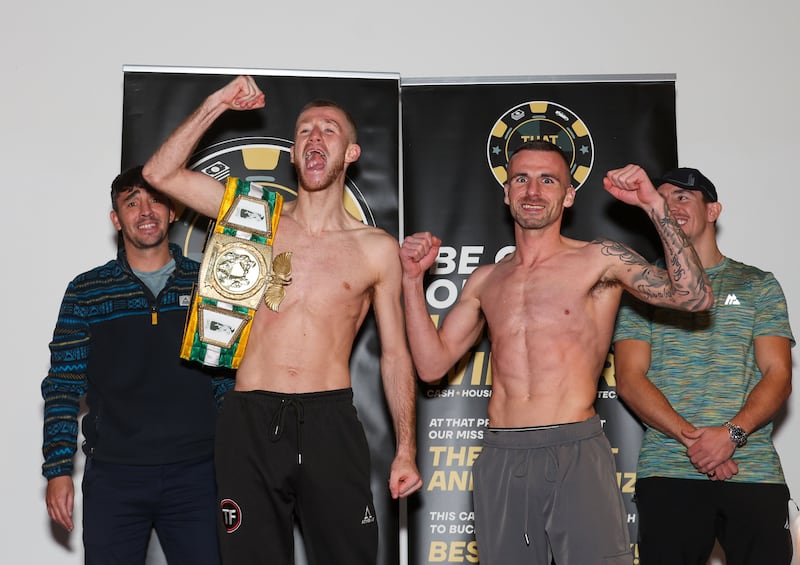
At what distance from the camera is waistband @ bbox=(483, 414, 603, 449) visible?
2978 millimetres

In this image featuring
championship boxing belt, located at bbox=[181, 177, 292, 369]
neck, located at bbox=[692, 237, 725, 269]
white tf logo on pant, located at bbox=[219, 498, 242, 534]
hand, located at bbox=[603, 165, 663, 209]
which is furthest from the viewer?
neck, located at bbox=[692, 237, 725, 269]

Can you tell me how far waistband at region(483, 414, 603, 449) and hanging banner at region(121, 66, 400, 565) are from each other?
93 cm

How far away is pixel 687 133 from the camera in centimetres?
423

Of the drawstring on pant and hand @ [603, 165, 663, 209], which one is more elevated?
hand @ [603, 165, 663, 209]

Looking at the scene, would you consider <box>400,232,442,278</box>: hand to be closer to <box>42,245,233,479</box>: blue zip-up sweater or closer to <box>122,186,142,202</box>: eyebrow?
<box>42,245,233,479</box>: blue zip-up sweater

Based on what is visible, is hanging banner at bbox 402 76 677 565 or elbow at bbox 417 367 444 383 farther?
hanging banner at bbox 402 76 677 565

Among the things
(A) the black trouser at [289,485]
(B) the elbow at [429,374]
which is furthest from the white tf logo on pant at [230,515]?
(B) the elbow at [429,374]

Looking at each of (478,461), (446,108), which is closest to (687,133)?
(446,108)

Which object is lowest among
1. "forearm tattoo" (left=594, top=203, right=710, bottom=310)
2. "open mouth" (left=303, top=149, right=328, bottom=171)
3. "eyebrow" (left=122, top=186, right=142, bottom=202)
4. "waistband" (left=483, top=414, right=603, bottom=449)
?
"waistband" (left=483, top=414, right=603, bottom=449)

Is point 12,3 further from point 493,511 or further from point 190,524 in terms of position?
point 493,511

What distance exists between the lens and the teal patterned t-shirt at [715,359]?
3350 millimetres

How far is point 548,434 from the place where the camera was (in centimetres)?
298

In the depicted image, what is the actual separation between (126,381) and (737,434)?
2219mm

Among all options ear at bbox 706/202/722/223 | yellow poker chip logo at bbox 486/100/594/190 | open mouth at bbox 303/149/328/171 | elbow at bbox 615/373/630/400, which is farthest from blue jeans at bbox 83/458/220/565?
ear at bbox 706/202/722/223
